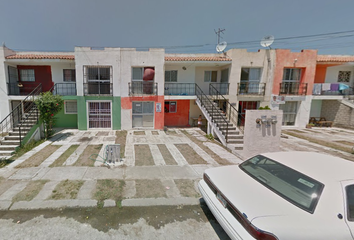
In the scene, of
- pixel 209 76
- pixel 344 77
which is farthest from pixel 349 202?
pixel 344 77

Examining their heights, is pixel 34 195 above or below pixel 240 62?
below

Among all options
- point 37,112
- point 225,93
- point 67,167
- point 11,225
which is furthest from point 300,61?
point 37,112

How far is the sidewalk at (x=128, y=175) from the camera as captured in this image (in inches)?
151

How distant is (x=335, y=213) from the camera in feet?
7.11

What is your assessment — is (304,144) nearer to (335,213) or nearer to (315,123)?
(315,123)

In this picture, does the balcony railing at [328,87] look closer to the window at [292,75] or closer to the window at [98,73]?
the window at [292,75]

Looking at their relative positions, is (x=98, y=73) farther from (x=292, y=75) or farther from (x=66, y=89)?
(x=292, y=75)

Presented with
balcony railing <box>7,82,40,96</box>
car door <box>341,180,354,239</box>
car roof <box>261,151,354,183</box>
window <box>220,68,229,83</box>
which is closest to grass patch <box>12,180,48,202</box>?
car roof <box>261,151,354,183</box>

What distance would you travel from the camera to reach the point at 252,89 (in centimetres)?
1328

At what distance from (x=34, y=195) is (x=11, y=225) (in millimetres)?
1066

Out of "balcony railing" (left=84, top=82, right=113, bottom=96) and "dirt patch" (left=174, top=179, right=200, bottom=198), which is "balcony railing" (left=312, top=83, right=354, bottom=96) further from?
"balcony railing" (left=84, top=82, right=113, bottom=96)

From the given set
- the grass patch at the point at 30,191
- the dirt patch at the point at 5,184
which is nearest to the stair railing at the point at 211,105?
the grass patch at the point at 30,191

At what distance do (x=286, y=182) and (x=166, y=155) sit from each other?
5002 mm

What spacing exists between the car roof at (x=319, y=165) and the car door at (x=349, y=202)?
11cm
